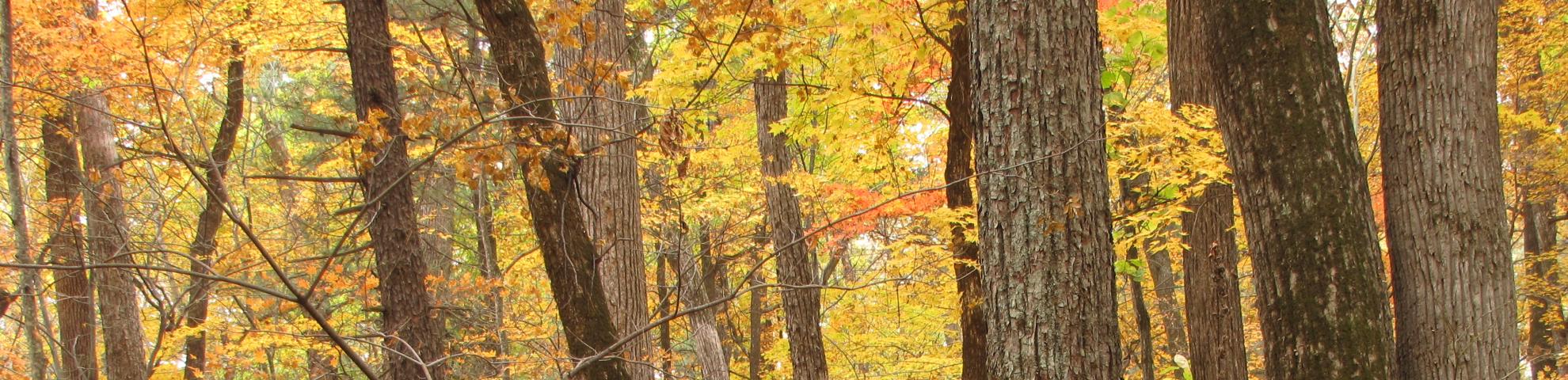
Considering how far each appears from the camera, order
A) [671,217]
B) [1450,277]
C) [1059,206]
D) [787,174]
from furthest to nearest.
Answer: [671,217], [787,174], [1450,277], [1059,206]

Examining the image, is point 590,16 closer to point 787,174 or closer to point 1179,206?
point 787,174

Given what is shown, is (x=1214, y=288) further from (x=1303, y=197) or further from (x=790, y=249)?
(x=790, y=249)

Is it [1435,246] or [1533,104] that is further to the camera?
[1533,104]

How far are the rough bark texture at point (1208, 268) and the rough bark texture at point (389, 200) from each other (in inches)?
203

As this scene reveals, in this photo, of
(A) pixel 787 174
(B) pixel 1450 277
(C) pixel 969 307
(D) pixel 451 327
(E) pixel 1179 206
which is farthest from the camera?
(D) pixel 451 327

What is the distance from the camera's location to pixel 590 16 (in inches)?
281

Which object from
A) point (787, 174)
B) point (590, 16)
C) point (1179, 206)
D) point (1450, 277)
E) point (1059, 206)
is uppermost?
point (590, 16)

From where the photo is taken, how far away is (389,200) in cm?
462

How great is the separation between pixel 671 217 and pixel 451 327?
5404mm

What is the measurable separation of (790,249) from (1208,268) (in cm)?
379

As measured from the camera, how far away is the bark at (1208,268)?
273 inches

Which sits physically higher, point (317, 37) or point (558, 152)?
point (317, 37)

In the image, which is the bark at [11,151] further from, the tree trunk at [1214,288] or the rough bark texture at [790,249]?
the tree trunk at [1214,288]

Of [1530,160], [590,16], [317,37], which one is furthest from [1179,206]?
[1530,160]
